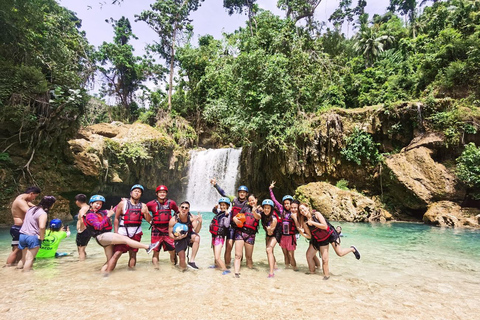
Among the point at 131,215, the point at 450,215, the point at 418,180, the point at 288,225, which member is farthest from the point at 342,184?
the point at 131,215

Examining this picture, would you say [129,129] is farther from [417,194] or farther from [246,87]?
[417,194]

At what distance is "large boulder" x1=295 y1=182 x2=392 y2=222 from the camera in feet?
46.1

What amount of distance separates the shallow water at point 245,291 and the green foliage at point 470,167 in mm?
8648

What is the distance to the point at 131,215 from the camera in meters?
4.84

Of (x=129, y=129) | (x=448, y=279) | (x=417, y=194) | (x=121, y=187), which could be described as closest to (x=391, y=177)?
(x=417, y=194)

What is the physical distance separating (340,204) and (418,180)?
14.9 ft

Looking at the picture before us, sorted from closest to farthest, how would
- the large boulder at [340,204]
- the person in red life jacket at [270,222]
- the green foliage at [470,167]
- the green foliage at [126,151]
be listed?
the person in red life jacket at [270,222] → the green foliage at [470,167] → the large boulder at [340,204] → the green foliage at [126,151]

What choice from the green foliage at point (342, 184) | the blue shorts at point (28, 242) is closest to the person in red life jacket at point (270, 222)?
the blue shorts at point (28, 242)

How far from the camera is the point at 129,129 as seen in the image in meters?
Result: 19.8

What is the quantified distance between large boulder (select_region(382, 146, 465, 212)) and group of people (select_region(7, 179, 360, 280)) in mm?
11704

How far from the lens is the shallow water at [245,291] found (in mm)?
3115

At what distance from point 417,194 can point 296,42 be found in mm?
14133

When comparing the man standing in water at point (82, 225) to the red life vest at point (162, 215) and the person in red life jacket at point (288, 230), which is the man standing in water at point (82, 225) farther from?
the person in red life jacket at point (288, 230)

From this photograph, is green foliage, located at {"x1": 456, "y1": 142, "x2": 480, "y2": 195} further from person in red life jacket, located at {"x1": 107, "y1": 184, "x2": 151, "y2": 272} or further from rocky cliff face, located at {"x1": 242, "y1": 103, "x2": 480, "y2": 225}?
person in red life jacket, located at {"x1": 107, "y1": 184, "x2": 151, "y2": 272}
